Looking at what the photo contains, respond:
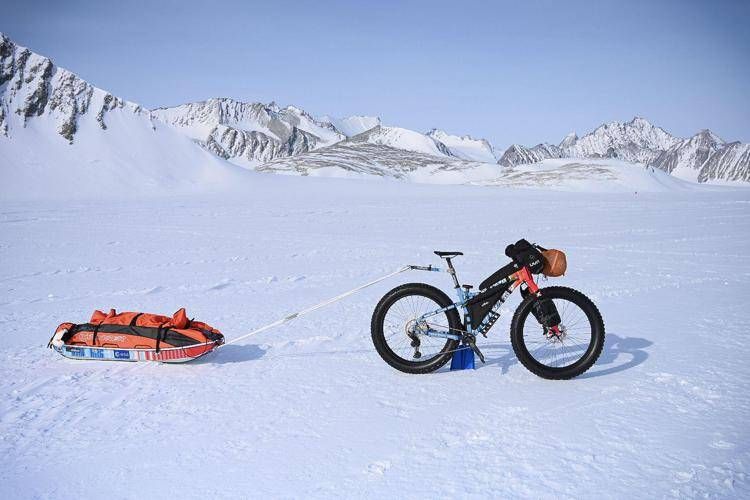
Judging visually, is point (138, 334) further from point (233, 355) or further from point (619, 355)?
point (619, 355)

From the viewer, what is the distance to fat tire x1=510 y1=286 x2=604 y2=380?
5031 millimetres

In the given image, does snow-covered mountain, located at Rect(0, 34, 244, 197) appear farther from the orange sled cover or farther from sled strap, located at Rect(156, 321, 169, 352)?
sled strap, located at Rect(156, 321, 169, 352)

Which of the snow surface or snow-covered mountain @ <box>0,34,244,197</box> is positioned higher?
snow-covered mountain @ <box>0,34,244,197</box>

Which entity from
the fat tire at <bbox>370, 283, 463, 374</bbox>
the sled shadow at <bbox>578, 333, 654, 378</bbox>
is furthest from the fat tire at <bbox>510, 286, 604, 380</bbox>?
the fat tire at <bbox>370, 283, 463, 374</bbox>

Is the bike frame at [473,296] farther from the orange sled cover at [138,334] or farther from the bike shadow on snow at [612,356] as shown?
the orange sled cover at [138,334]

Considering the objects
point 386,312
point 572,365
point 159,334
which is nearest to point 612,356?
point 572,365

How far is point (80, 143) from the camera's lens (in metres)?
65.8

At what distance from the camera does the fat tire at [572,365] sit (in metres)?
5.03

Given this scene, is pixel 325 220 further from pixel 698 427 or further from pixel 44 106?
pixel 44 106

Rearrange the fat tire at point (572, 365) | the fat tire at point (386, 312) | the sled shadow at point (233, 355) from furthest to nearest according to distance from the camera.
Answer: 1. the sled shadow at point (233, 355)
2. the fat tire at point (386, 312)
3. the fat tire at point (572, 365)

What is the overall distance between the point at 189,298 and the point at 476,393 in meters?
6.08

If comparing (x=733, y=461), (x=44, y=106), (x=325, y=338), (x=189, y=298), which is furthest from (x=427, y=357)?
(x=44, y=106)

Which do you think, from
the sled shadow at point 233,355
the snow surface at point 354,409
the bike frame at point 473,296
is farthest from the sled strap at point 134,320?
the bike frame at point 473,296

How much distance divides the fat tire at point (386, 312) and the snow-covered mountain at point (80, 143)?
2302 inches
